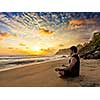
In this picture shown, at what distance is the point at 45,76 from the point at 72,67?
0.28 m

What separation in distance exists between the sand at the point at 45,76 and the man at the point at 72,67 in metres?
0.04

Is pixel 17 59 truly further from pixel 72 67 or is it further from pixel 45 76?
pixel 72 67

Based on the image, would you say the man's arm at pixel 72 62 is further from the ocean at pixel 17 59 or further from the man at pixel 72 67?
the ocean at pixel 17 59

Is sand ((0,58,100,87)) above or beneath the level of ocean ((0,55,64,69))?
beneath

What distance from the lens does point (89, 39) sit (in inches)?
106

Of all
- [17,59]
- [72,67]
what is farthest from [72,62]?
[17,59]

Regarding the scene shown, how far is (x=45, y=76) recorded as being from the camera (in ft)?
8.68

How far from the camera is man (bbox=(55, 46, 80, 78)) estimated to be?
2.66 meters

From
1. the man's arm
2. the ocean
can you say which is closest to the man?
the man's arm

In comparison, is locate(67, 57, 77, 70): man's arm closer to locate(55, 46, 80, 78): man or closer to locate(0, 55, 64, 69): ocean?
locate(55, 46, 80, 78): man

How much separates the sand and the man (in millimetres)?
39
